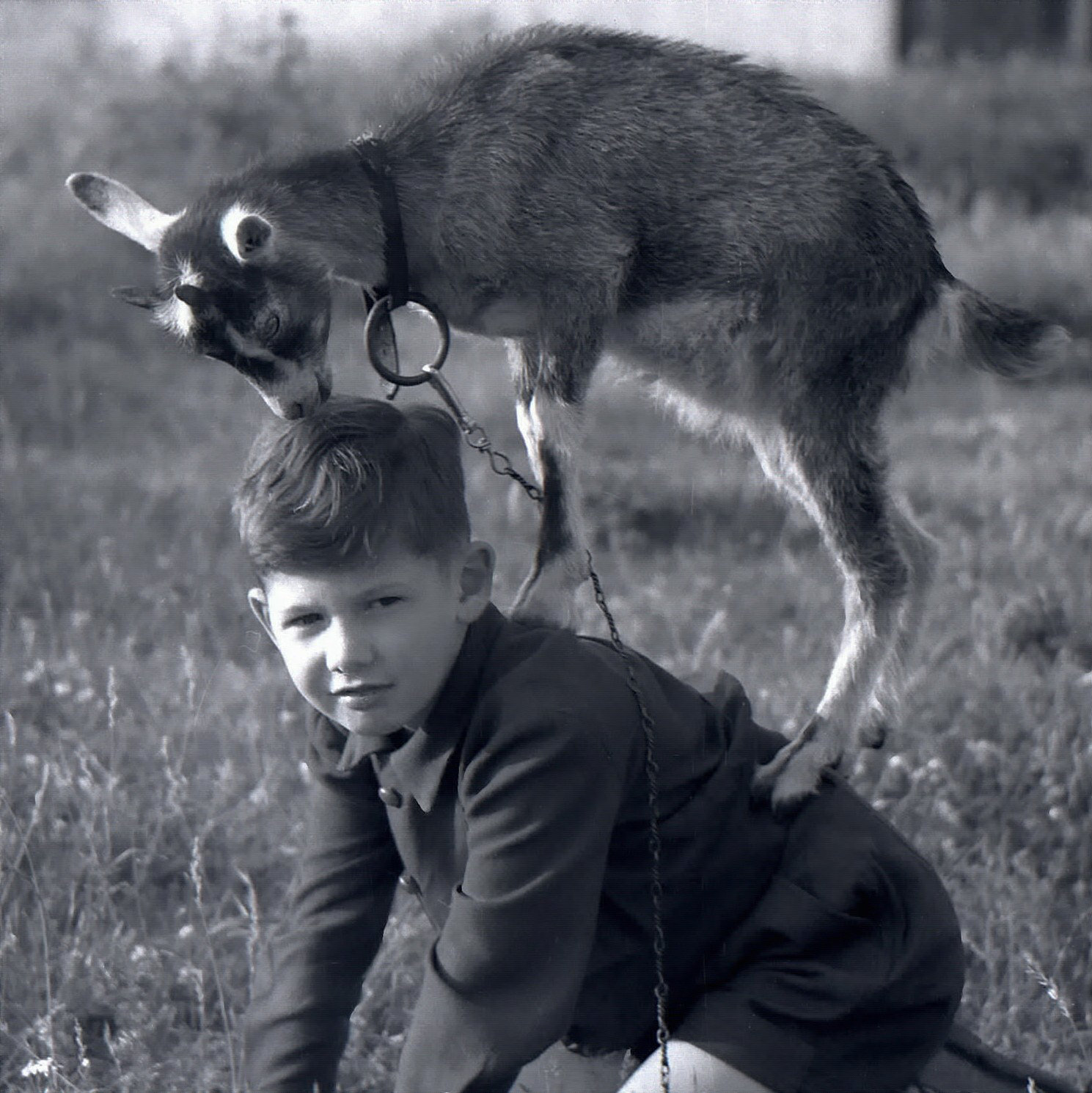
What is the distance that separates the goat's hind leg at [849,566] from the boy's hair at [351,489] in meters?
0.68

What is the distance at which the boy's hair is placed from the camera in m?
2.18

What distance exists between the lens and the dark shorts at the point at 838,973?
2357 millimetres

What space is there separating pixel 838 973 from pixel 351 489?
965 millimetres

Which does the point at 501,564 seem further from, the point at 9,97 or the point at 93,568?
the point at 9,97

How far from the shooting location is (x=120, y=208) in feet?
9.19

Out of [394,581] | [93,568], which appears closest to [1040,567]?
[93,568]

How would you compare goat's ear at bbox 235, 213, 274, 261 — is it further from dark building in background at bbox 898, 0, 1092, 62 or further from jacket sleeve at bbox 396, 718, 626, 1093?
dark building in background at bbox 898, 0, 1092, 62

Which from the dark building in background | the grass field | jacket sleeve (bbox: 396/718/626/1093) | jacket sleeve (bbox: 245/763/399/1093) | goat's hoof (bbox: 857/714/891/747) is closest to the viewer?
jacket sleeve (bbox: 396/718/626/1093)

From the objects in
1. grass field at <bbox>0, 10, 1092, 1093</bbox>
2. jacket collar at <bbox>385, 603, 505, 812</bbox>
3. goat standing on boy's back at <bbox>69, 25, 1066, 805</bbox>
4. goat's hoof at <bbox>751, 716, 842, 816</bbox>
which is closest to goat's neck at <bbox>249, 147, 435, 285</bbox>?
goat standing on boy's back at <bbox>69, 25, 1066, 805</bbox>

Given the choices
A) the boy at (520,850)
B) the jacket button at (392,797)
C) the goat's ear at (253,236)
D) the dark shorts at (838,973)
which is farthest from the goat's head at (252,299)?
the dark shorts at (838,973)

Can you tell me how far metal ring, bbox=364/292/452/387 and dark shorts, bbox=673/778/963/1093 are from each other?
880 millimetres

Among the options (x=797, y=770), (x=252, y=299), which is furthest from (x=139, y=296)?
(x=797, y=770)

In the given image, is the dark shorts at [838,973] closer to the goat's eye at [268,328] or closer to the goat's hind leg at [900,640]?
the goat's hind leg at [900,640]

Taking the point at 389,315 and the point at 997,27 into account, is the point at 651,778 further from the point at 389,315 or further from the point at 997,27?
the point at 997,27
